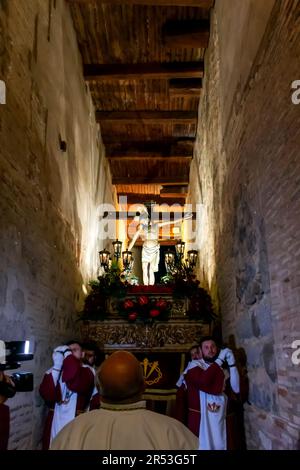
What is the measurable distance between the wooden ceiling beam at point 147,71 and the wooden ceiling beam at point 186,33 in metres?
0.93

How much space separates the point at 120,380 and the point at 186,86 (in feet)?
33.1

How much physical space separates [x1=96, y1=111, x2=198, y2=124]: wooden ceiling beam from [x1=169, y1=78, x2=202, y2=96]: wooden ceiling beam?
107 cm

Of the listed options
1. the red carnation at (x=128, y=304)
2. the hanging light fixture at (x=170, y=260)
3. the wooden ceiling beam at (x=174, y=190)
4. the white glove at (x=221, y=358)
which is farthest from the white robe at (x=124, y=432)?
the wooden ceiling beam at (x=174, y=190)

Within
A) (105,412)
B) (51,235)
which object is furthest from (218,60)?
(105,412)

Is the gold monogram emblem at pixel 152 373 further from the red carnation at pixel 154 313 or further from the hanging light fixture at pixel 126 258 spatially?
the hanging light fixture at pixel 126 258

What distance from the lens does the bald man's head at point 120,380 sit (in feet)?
5.79

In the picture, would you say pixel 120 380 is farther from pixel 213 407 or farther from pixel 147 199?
pixel 147 199

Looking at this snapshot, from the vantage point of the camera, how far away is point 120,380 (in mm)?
1771

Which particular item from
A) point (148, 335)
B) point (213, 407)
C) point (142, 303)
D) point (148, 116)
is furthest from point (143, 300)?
point (148, 116)

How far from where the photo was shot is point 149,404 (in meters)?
6.59

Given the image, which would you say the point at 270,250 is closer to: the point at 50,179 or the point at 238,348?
the point at 238,348

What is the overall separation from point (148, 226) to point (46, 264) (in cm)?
727

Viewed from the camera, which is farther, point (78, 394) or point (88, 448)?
point (78, 394)

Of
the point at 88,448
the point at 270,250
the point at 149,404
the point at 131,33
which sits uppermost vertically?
the point at 131,33
